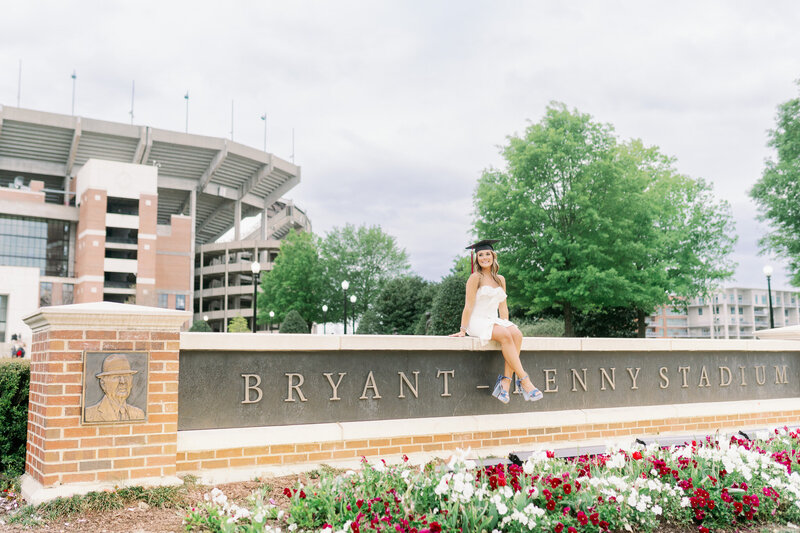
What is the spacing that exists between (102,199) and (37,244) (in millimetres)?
8834

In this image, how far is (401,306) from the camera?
3966cm

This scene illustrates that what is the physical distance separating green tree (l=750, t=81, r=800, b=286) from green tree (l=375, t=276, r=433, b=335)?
1799cm

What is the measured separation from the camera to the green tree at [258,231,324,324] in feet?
180

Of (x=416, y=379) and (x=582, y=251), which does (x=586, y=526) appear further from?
(x=582, y=251)

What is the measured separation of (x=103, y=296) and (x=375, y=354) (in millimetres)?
69230

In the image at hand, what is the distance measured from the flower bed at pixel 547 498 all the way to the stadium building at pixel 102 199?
62.1 m

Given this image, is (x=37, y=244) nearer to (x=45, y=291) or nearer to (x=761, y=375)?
(x=45, y=291)

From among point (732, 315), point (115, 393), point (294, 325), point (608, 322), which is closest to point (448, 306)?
point (608, 322)

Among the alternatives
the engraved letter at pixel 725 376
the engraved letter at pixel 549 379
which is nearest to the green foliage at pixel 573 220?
the engraved letter at pixel 725 376

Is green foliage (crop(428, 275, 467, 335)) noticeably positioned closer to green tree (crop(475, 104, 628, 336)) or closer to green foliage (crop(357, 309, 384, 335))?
green tree (crop(475, 104, 628, 336))

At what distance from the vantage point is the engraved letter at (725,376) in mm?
10797

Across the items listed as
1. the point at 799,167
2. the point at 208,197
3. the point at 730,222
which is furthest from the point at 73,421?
the point at 208,197

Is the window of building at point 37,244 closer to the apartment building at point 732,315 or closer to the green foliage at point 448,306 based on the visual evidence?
the green foliage at point 448,306

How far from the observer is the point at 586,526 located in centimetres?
459
